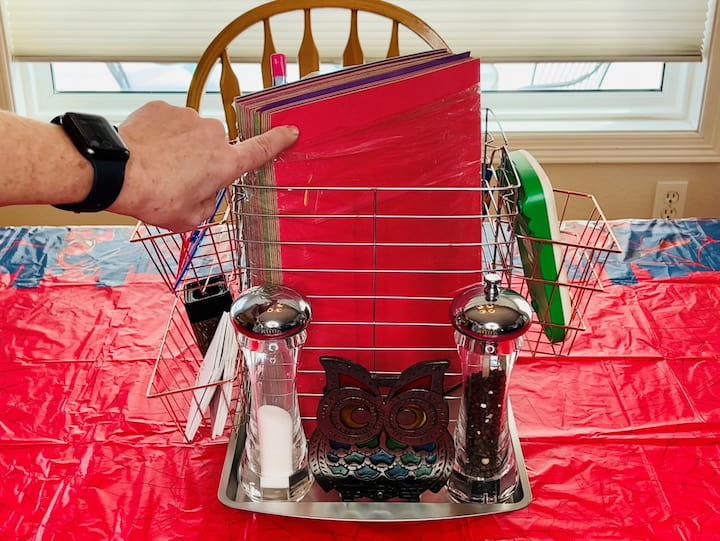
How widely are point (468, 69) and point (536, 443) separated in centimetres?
45

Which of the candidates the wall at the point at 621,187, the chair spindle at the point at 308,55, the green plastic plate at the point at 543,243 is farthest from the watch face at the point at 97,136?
the wall at the point at 621,187

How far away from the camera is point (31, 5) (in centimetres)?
196

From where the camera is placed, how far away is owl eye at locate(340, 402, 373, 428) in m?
0.77

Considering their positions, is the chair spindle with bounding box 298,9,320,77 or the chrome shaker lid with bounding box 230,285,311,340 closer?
the chrome shaker lid with bounding box 230,285,311,340

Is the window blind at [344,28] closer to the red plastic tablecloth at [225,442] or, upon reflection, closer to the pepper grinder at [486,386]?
the red plastic tablecloth at [225,442]

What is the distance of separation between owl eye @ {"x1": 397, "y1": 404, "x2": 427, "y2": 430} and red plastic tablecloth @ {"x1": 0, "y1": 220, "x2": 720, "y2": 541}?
104mm

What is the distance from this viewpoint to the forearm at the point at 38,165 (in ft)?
2.15

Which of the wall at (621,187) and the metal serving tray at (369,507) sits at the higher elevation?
the metal serving tray at (369,507)

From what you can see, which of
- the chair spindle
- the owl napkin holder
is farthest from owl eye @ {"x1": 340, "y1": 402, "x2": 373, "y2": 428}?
the chair spindle

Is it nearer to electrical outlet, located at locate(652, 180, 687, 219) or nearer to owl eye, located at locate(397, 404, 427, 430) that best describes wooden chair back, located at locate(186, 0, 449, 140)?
owl eye, located at locate(397, 404, 427, 430)

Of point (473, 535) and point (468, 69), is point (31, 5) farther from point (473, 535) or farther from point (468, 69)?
point (473, 535)

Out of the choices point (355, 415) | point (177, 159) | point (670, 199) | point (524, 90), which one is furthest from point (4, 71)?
point (670, 199)

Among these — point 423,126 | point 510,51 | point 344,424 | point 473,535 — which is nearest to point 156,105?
point 423,126

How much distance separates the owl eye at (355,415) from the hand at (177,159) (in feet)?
0.82
